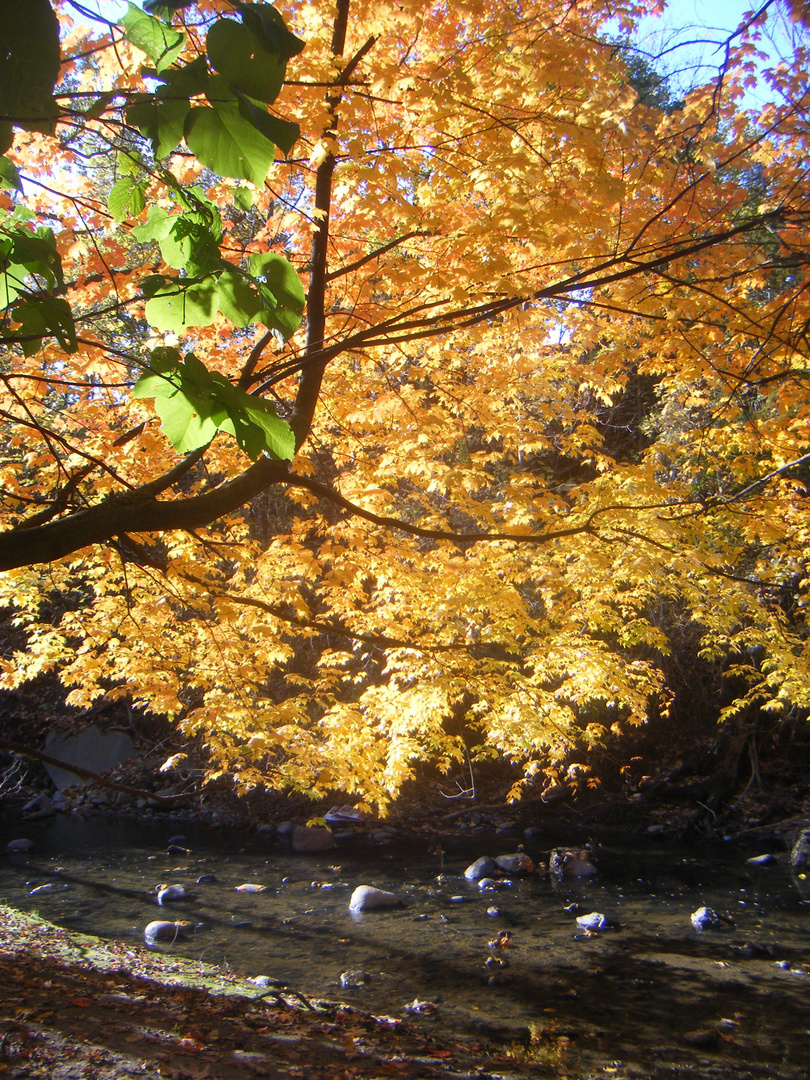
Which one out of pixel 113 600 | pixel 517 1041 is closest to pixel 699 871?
pixel 517 1041

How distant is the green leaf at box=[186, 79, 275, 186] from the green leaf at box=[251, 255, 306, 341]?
0.14 m

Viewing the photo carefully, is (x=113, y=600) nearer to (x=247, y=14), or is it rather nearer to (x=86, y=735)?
(x=247, y=14)

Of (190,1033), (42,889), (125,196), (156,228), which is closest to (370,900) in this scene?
(190,1033)

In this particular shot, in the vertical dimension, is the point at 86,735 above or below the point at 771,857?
above

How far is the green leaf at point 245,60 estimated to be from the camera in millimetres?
692

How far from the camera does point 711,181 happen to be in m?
4.12

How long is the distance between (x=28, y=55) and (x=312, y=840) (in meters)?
11.2

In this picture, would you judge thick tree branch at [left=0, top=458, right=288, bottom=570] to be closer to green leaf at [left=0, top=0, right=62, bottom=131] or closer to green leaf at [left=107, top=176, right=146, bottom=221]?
green leaf at [left=107, top=176, right=146, bottom=221]

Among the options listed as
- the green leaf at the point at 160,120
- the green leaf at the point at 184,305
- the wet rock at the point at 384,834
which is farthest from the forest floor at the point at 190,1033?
the wet rock at the point at 384,834

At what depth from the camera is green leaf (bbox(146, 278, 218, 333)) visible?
932mm

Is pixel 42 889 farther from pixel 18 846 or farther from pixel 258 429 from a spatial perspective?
pixel 258 429

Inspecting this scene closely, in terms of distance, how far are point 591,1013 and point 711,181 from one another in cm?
606

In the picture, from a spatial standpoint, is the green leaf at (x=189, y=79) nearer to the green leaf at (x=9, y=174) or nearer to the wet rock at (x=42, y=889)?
the green leaf at (x=9, y=174)

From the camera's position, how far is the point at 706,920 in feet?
23.0
